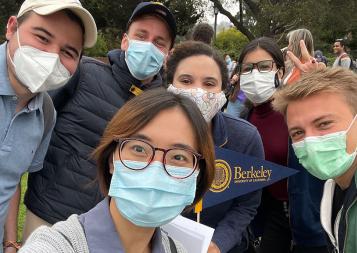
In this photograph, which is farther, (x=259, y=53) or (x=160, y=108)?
(x=259, y=53)

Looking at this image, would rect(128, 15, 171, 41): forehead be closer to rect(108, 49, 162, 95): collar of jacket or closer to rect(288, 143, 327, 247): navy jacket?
rect(108, 49, 162, 95): collar of jacket

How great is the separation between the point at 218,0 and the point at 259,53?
2548cm

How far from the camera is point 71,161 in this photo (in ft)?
8.59

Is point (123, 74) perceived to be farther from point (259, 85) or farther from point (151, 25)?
point (259, 85)

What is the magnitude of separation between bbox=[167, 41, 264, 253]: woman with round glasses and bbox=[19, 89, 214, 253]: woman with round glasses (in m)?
0.82

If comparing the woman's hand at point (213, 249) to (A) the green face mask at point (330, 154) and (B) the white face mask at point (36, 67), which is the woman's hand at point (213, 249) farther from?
(B) the white face mask at point (36, 67)

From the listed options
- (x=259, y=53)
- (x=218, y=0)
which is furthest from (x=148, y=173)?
(x=218, y=0)

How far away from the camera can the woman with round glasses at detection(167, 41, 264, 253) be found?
265 centimetres

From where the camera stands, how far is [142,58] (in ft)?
9.29

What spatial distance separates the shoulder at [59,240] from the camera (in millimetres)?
1477

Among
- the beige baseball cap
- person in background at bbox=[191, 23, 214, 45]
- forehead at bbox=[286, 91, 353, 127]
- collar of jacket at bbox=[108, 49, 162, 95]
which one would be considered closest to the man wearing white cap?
the beige baseball cap

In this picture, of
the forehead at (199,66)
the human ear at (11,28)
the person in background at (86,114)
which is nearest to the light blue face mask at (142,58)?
the person in background at (86,114)

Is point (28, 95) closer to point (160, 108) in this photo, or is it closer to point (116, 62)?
point (116, 62)

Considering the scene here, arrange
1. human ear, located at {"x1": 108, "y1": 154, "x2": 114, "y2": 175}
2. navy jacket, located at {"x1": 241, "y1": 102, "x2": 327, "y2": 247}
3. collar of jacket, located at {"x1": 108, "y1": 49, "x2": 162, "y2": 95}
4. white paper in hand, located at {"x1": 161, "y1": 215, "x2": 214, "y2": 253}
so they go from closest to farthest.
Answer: human ear, located at {"x1": 108, "y1": 154, "x2": 114, "y2": 175} < white paper in hand, located at {"x1": 161, "y1": 215, "x2": 214, "y2": 253} < collar of jacket, located at {"x1": 108, "y1": 49, "x2": 162, "y2": 95} < navy jacket, located at {"x1": 241, "y1": 102, "x2": 327, "y2": 247}
